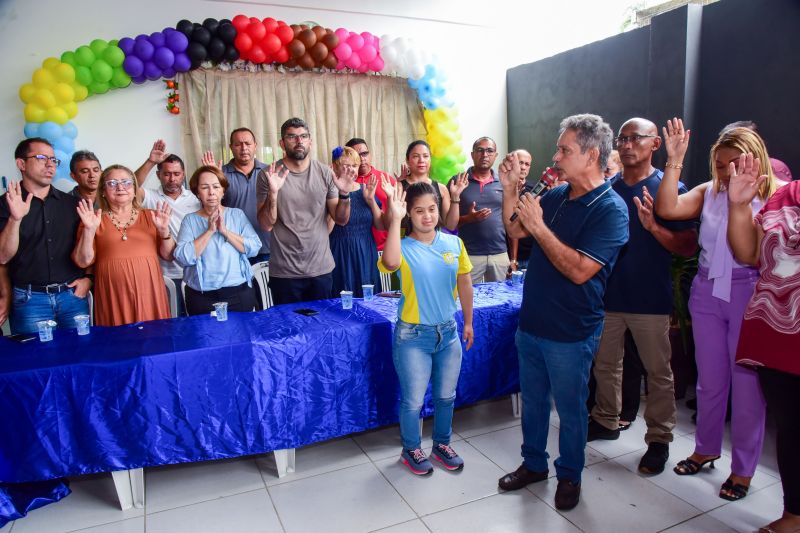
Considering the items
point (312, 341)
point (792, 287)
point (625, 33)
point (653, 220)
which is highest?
point (625, 33)

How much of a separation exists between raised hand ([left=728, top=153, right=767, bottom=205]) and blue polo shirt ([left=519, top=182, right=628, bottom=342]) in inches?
16.5

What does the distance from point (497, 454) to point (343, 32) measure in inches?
174

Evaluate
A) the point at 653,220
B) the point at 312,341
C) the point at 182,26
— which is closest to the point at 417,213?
the point at 312,341

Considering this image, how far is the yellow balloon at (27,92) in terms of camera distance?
4.42 meters

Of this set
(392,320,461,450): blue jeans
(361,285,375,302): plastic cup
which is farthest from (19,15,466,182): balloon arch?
(392,320,461,450): blue jeans

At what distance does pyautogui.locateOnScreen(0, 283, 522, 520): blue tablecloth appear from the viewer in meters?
2.11

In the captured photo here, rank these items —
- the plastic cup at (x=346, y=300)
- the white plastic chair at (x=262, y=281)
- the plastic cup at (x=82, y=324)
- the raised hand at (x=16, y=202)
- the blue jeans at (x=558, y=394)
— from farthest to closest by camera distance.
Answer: the white plastic chair at (x=262, y=281) → the plastic cup at (x=346, y=300) → the raised hand at (x=16, y=202) → the plastic cup at (x=82, y=324) → the blue jeans at (x=558, y=394)

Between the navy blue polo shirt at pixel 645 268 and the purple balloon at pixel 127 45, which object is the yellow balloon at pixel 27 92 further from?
the navy blue polo shirt at pixel 645 268

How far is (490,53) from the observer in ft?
21.9

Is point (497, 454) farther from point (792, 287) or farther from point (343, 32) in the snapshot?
point (343, 32)

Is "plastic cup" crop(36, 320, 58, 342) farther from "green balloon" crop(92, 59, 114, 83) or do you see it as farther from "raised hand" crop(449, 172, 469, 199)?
"green balloon" crop(92, 59, 114, 83)

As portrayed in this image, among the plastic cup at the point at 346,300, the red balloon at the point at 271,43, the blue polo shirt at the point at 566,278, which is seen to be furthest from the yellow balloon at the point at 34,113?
the blue polo shirt at the point at 566,278

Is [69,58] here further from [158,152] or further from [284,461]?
[284,461]

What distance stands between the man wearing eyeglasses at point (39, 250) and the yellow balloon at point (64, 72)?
222 cm
